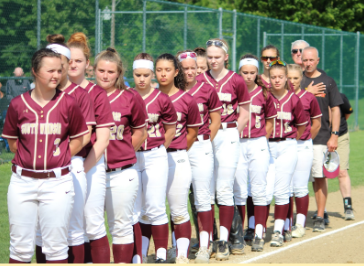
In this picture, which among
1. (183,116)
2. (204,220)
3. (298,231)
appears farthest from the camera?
(298,231)

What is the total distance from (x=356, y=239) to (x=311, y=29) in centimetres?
1608

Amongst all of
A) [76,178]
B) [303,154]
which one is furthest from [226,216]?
[76,178]

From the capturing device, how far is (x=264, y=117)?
7.22 metres

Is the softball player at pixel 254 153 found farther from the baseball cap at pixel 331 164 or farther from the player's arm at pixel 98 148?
the player's arm at pixel 98 148

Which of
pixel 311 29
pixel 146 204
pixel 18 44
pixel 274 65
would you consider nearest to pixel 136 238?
pixel 146 204

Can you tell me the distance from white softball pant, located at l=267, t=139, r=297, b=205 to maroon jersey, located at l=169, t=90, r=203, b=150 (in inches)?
68.2

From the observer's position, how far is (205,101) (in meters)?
6.31

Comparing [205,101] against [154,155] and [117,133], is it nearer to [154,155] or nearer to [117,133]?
[154,155]

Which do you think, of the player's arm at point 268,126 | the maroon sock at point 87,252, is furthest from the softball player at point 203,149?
the maroon sock at point 87,252

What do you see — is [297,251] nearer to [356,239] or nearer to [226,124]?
[356,239]

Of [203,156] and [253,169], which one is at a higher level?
[203,156]

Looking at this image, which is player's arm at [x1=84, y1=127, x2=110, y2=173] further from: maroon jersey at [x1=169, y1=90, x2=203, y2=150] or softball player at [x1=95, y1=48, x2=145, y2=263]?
maroon jersey at [x1=169, y1=90, x2=203, y2=150]

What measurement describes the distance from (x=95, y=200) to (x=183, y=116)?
158 cm

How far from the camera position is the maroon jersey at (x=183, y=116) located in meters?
5.96
